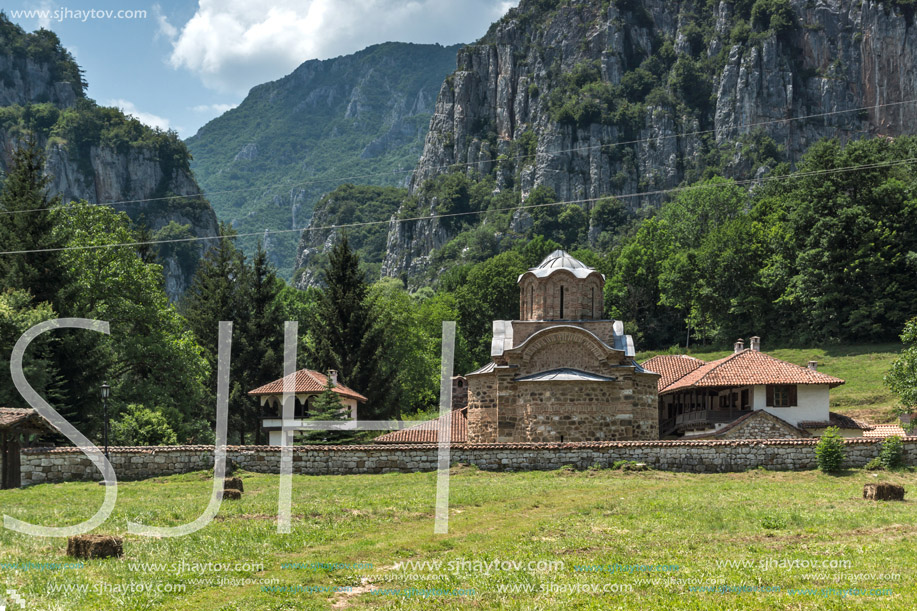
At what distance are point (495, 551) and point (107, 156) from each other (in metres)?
138

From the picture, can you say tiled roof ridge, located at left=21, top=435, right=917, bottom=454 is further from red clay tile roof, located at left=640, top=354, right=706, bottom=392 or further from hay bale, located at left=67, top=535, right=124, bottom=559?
hay bale, located at left=67, top=535, right=124, bottom=559

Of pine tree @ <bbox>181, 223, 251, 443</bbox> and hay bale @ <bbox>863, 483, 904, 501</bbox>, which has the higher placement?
pine tree @ <bbox>181, 223, 251, 443</bbox>

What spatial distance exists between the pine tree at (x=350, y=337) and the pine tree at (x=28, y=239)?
522 inches

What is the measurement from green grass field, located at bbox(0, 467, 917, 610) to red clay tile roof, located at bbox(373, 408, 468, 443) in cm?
1232

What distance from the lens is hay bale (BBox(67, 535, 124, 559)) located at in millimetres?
12766

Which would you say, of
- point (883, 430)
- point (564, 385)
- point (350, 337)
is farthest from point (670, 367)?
point (350, 337)

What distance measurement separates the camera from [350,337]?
150 ft

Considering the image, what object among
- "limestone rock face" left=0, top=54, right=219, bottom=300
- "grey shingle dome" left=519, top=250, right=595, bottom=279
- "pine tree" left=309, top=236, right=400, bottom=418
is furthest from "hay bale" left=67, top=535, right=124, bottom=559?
"limestone rock face" left=0, top=54, right=219, bottom=300

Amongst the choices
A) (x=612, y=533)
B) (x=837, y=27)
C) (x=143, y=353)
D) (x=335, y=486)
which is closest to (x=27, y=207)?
(x=143, y=353)

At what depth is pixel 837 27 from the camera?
13025 cm

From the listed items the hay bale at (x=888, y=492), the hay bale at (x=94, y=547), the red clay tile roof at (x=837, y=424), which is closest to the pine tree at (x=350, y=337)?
the red clay tile roof at (x=837, y=424)

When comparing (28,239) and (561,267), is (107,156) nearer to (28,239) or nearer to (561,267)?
(28,239)

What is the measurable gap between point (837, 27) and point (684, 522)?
133m

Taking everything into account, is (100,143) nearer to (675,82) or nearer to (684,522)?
(675,82)
